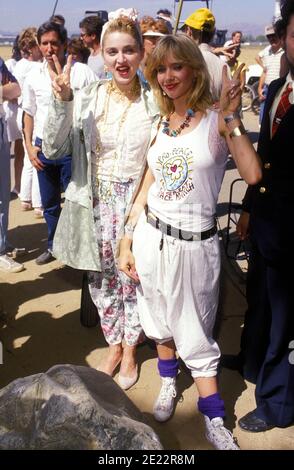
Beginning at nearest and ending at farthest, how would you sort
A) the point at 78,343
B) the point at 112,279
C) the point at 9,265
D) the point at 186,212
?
the point at 186,212, the point at 112,279, the point at 78,343, the point at 9,265

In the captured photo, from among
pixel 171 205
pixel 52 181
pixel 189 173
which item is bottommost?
pixel 52 181

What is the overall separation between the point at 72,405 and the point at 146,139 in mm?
1244

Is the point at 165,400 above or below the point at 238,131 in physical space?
below

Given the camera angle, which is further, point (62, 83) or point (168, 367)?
point (168, 367)

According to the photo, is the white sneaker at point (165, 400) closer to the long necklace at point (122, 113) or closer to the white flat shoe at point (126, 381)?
the white flat shoe at point (126, 381)

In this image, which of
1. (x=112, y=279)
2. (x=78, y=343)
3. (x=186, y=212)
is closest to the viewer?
(x=186, y=212)

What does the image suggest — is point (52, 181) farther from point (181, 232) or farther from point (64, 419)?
point (64, 419)

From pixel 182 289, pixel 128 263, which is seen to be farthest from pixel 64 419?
pixel 128 263

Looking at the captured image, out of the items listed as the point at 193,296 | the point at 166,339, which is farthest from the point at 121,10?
the point at 166,339

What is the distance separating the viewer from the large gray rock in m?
1.46

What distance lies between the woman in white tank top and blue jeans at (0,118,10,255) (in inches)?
69.6

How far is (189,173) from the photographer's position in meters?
1.88

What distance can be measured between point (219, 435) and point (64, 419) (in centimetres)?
95

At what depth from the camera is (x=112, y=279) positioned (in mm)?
2529
